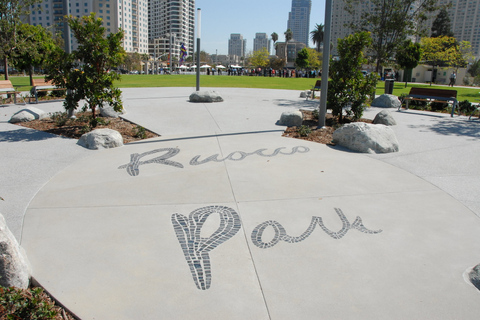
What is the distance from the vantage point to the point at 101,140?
7996 mm

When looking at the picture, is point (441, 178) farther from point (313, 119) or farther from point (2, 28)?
point (2, 28)

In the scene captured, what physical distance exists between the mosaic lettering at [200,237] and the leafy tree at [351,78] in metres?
7.34

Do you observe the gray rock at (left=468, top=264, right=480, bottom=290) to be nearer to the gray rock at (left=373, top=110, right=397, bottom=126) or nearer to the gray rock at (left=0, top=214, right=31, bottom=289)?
the gray rock at (left=0, top=214, right=31, bottom=289)

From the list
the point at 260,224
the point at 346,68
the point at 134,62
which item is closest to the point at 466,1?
the point at 134,62

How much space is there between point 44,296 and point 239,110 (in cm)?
1093

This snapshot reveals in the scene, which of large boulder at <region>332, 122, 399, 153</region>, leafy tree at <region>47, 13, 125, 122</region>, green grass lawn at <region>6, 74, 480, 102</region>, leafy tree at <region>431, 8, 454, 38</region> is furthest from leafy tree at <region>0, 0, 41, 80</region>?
leafy tree at <region>431, 8, 454, 38</region>

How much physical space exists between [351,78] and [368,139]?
353cm

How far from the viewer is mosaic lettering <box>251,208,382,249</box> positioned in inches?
157

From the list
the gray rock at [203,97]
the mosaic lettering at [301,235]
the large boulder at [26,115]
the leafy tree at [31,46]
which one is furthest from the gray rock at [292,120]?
the leafy tree at [31,46]

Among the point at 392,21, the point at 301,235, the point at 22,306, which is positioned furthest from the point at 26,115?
the point at 392,21

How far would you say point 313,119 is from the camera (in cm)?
1179

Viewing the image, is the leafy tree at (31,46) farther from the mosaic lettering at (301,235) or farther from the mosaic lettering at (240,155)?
the mosaic lettering at (301,235)

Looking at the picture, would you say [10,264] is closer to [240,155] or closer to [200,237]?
[200,237]

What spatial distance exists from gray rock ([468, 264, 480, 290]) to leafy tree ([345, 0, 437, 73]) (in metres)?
16.4
